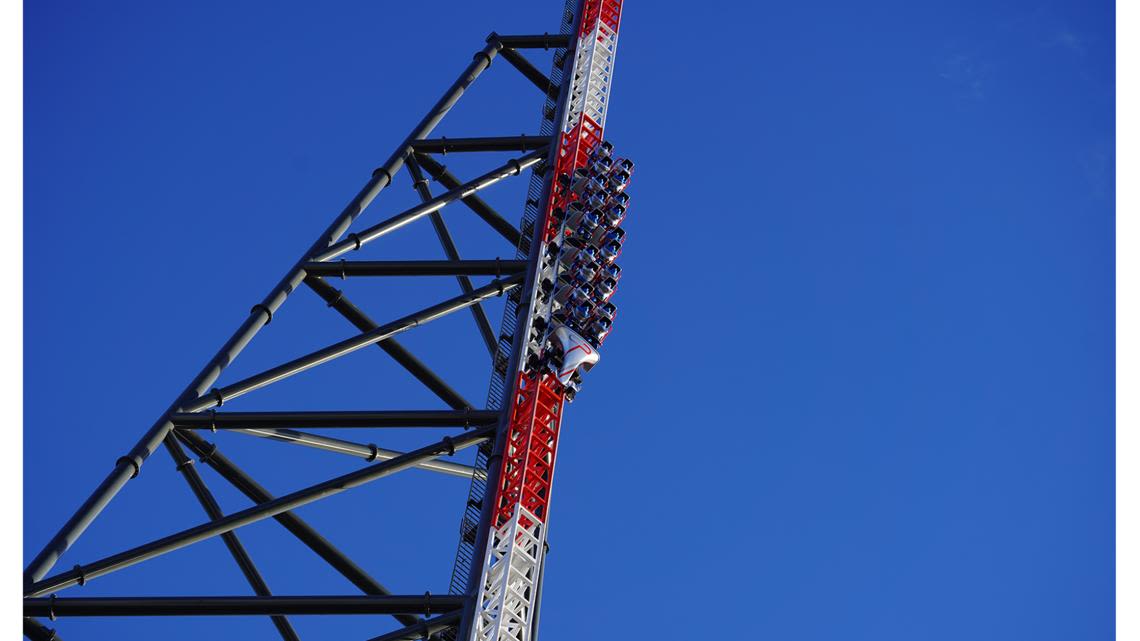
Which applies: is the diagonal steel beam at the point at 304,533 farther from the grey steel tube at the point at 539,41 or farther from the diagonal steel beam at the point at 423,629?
the grey steel tube at the point at 539,41

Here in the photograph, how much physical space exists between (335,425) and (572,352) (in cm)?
556

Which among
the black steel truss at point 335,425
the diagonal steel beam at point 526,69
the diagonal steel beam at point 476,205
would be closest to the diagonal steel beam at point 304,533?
the black steel truss at point 335,425

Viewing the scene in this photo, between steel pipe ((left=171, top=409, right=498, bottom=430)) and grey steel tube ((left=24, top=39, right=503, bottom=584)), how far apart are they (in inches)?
24.1

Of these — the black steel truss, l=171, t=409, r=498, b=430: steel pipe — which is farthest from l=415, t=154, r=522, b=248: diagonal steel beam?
l=171, t=409, r=498, b=430: steel pipe

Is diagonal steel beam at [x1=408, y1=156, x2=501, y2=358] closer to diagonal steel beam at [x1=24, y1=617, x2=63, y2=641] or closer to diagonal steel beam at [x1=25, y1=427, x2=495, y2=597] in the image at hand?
diagonal steel beam at [x1=25, y1=427, x2=495, y2=597]

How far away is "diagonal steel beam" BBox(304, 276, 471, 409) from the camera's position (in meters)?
33.4

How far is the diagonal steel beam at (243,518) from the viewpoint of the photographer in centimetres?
2677

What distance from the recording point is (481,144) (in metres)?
40.0

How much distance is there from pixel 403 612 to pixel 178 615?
3.88 meters

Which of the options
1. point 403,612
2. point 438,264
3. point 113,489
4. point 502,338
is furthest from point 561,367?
point 113,489

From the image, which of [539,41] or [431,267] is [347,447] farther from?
[539,41]

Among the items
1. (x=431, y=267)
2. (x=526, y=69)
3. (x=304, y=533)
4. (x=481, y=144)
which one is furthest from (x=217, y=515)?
(x=526, y=69)

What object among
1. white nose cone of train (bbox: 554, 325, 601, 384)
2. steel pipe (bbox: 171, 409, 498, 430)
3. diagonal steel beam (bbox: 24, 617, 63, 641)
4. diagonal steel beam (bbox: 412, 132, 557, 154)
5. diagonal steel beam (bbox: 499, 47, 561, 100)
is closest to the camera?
diagonal steel beam (bbox: 24, 617, 63, 641)

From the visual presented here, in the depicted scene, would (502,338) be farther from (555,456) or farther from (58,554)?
(58,554)
